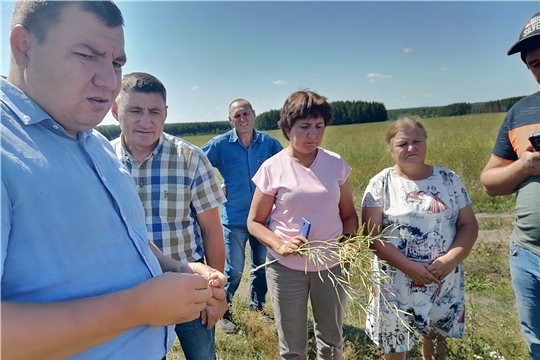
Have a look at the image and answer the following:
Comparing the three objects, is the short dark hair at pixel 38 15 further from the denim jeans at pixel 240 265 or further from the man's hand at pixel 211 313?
the denim jeans at pixel 240 265

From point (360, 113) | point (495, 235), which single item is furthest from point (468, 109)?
point (495, 235)

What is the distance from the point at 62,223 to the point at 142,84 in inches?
52.9

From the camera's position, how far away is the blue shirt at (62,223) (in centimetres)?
82

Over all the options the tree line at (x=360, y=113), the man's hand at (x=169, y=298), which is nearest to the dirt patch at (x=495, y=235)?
the man's hand at (x=169, y=298)

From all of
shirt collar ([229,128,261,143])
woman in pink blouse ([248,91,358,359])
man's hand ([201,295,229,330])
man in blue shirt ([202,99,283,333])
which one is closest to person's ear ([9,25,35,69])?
man's hand ([201,295,229,330])

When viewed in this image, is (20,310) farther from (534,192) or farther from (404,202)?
(534,192)

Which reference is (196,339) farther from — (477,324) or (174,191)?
(477,324)

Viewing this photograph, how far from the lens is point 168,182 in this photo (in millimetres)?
2131

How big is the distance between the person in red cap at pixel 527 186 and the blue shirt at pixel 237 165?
8.57 ft

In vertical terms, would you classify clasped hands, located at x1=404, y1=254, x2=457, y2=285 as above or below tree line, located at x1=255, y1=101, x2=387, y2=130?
below

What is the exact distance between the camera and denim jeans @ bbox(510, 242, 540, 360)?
2.12 m

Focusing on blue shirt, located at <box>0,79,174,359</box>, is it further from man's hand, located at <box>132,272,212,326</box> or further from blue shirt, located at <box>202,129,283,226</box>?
blue shirt, located at <box>202,129,283,226</box>

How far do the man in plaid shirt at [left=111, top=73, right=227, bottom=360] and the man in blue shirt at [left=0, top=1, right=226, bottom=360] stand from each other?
36.6 inches

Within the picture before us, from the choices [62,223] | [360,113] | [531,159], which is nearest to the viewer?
[62,223]
